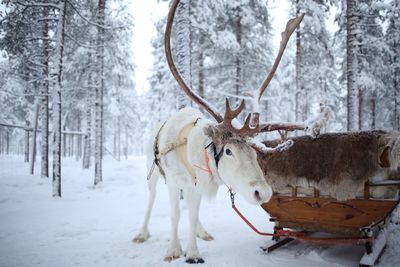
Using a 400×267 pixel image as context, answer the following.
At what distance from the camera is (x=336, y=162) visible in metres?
3.38

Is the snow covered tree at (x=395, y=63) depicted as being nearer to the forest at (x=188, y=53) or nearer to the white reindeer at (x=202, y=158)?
the forest at (x=188, y=53)

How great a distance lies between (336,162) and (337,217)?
2.42 feet

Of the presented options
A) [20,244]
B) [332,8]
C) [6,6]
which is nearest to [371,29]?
[332,8]

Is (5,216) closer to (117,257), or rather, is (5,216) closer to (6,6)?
(117,257)

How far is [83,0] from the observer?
1134 centimetres

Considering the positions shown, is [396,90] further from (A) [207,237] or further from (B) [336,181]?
(A) [207,237]

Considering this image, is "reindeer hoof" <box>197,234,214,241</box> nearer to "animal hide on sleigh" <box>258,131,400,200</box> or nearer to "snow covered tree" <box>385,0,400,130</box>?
"animal hide on sleigh" <box>258,131,400,200</box>

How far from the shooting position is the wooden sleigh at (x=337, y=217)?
3109 millimetres

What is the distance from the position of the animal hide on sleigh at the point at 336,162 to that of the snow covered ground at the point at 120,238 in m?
1.01

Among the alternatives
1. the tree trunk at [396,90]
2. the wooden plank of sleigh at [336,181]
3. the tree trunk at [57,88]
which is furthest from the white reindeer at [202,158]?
the tree trunk at [396,90]

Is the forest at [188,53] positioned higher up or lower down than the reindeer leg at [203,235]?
higher up

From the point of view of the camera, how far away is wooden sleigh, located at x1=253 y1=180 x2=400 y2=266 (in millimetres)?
3109

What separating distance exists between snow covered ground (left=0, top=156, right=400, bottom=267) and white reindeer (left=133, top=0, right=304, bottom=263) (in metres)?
0.31

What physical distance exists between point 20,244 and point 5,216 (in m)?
2.60
